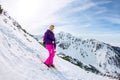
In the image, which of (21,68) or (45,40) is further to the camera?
(45,40)

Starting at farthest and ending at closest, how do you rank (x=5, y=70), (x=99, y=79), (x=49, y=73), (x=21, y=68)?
1. (x=99, y=79)
2. (x=49, y=73)
3. (x=21, y=68)
4. (x=5, y=70)

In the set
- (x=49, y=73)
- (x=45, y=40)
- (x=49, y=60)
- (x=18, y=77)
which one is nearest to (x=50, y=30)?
(x=45, y=40)

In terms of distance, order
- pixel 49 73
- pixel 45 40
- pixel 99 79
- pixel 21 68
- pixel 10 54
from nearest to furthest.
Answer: pixel 21 68 < pixel 10 54 < pixel 49 73 < pixel 45 40 < pixel 99 79

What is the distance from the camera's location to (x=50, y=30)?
52.0 ft

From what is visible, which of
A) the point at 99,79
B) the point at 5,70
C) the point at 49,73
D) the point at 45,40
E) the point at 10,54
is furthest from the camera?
the point at 99,79

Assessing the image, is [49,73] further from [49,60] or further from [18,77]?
[18,77]

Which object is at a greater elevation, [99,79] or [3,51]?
[3,51]

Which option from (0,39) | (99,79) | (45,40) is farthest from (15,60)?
(99,79)

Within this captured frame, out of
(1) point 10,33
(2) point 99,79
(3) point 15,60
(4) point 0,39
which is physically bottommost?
(2) point 99,79

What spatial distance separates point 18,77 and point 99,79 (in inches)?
486

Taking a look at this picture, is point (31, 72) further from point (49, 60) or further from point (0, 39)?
point (49, 60)

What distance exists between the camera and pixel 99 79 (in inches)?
814

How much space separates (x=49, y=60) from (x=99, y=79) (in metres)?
6.93

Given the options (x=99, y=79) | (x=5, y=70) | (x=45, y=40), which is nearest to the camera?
(x=5, y=70)
